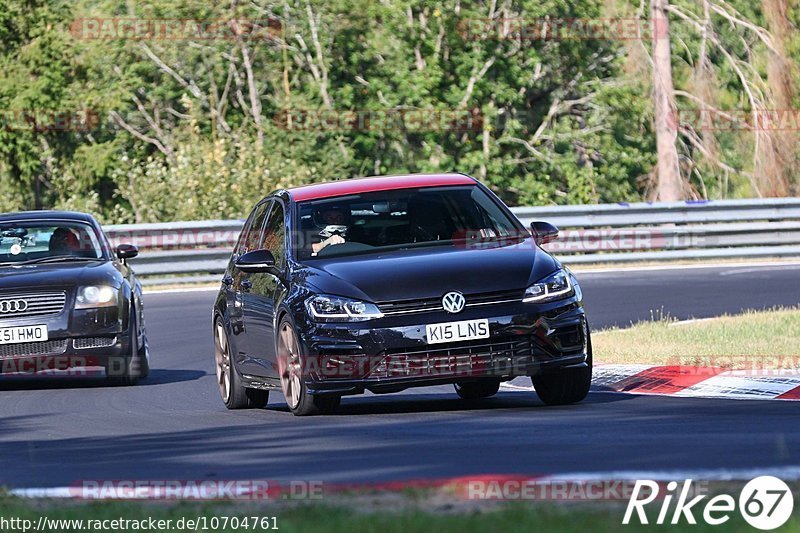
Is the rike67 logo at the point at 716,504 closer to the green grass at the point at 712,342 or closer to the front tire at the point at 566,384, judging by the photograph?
the front tire at the point at 566,384

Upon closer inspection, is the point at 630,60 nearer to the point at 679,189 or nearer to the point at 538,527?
the point at 679,189

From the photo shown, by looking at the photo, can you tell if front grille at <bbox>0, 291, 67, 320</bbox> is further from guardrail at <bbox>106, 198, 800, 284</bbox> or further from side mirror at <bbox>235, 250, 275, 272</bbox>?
guardrail at <bbox>106, 198, 800, 284</bbox>

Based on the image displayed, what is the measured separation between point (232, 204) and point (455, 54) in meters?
7.89

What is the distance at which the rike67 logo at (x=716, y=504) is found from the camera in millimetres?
5918

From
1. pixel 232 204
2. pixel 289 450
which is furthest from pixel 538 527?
pixel 232 204

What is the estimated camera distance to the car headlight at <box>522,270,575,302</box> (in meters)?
10.3

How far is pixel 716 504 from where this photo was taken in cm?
623

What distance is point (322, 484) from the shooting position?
7.27 meters

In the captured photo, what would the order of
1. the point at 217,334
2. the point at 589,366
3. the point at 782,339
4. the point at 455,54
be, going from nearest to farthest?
the point at 589,366 → the point at 217,334 → the point at 782,339 → the point at 455,54

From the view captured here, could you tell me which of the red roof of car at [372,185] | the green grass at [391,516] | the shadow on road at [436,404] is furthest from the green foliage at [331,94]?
the green grass at [391,516]

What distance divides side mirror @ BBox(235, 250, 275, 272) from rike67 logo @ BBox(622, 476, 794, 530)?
5.08m

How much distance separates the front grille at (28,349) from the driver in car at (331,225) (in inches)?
146

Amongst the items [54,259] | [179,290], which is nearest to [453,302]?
[54,259]

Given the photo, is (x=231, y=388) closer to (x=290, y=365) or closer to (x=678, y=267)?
(x=290, y=365)
